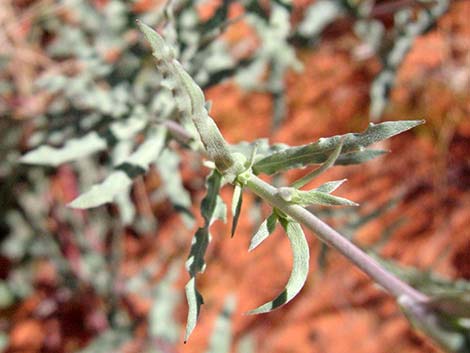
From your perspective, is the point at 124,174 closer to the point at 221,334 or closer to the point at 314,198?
the point at 314,198

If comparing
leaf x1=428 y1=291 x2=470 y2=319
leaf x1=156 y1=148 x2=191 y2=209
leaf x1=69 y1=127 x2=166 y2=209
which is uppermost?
leaf x1=69 y1=127 x2=166 y2=209

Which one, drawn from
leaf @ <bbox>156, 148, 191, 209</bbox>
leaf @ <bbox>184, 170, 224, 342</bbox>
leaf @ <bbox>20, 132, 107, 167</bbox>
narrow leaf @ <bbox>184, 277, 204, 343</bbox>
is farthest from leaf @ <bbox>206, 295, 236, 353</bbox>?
narrow leaf @ <bbox>184, 277, 204, 343</bbox>

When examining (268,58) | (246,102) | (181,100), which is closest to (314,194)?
(181,100)

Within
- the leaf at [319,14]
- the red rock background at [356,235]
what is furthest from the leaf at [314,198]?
the red rock background at [356,235]

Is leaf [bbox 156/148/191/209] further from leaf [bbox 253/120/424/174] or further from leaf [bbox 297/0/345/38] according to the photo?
leaf [bbox 297/0/345/38]

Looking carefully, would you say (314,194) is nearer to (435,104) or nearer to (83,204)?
(83,204)

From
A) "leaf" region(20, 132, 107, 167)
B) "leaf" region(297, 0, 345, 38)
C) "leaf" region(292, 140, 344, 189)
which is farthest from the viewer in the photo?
"leaf" region(297, 0, 345, 38)
